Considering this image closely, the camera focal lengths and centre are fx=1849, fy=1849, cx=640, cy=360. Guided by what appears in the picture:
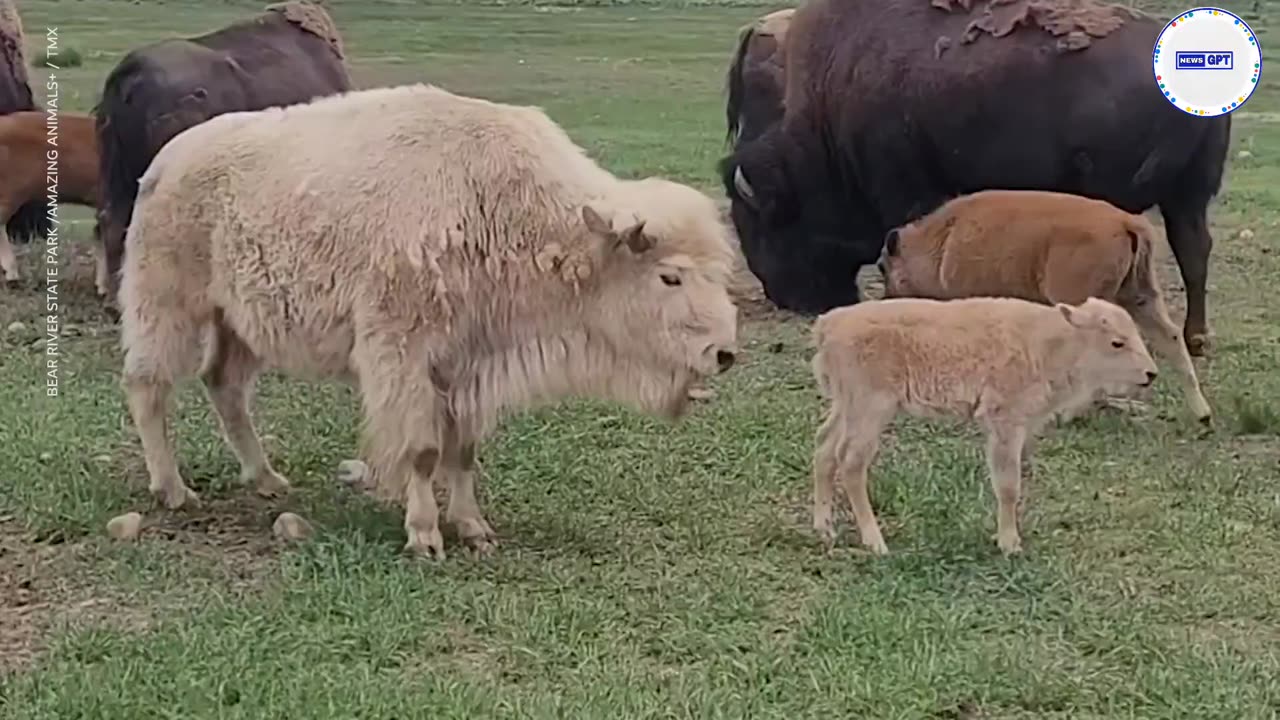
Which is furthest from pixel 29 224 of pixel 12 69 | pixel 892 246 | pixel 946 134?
pixel 892 246

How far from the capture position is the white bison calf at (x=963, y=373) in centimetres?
620

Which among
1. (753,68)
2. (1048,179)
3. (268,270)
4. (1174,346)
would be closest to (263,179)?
(268,270)

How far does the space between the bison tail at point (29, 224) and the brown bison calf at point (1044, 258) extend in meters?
6.71

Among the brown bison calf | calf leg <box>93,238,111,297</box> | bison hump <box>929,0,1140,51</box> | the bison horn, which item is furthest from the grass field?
the bison horn

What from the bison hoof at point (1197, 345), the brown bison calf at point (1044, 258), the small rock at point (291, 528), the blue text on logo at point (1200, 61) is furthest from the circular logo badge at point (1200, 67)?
the small rock at point (291, 528)

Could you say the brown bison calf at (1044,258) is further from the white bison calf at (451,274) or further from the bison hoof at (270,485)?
the bison hoof at (270,485)

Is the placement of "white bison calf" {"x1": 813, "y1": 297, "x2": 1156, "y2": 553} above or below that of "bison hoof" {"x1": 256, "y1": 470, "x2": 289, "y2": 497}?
above

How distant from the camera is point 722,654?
520 cm

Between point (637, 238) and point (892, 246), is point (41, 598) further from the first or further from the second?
point (892, 246)

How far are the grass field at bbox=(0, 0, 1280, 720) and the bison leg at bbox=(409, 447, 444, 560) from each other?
107mm

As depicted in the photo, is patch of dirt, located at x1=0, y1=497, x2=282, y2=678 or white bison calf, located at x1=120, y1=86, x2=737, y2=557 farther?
white bison calf, located at x1=120, y1=86, x2=737, y2=557

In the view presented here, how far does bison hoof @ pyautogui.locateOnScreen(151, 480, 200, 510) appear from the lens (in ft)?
22.5

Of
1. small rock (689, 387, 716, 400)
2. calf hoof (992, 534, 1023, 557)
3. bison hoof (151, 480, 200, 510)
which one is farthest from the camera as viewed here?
small rock (689, 387, 716, 400)

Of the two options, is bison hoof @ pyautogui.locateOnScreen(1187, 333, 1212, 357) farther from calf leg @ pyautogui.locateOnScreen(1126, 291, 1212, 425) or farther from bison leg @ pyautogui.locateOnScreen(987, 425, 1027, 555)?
bison leg @ pyautogui.locateOnScreen(987, 425, 1027, 555)
